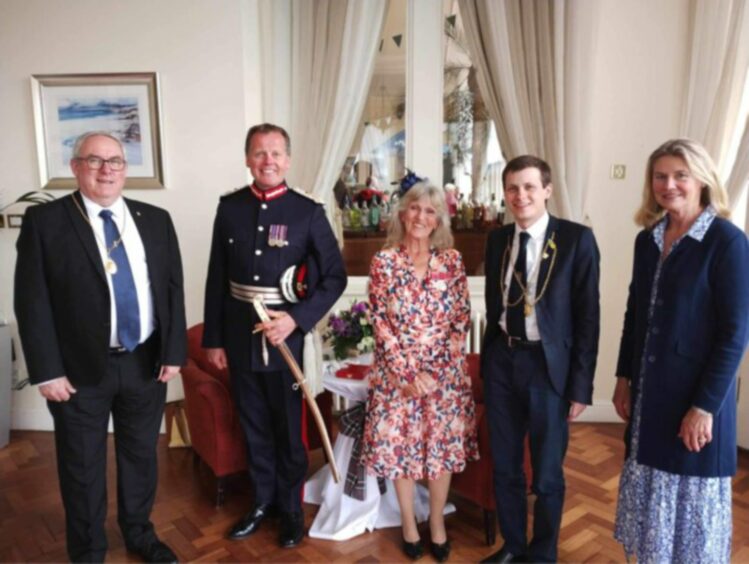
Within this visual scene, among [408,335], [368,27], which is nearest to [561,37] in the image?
[368,27]

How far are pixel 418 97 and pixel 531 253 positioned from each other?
194cm

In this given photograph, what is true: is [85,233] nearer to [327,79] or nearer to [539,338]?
A: [539,338]

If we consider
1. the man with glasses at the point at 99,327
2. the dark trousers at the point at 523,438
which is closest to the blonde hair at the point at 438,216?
the dark trousers at the point at 523,438

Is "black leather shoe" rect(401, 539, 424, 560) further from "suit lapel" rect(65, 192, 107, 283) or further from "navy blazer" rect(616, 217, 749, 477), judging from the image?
"suit lapel" rect(65, 192, 107, 283)

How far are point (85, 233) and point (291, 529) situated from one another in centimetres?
140

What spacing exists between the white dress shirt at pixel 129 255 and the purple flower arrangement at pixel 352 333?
98 cm

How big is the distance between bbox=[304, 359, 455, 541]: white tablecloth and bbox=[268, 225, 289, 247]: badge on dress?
25.5 inches

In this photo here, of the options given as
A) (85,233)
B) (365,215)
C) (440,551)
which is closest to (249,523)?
(440,551)

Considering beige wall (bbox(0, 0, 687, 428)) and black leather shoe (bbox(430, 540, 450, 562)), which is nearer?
black leather shoe (bbox(430, 540, 450, 562))

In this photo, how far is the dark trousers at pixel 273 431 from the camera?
234 cm

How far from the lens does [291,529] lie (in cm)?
240

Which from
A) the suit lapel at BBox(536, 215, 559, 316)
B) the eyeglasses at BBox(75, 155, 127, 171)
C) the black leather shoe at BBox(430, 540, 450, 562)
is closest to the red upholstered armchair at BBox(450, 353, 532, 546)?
the black leather shoe at BBox(430, 540, 450, 562)

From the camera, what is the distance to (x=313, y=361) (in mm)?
2516

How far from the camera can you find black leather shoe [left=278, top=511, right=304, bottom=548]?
7.79 ft
